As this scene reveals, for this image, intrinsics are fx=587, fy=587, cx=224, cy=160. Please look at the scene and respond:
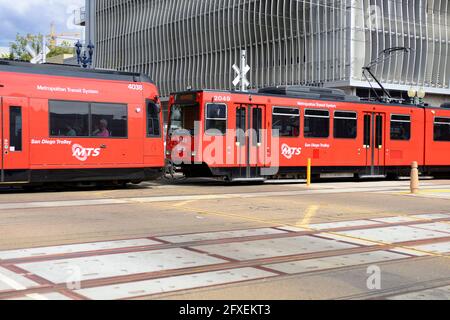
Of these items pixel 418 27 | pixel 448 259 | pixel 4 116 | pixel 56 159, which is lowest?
pixel 448 259

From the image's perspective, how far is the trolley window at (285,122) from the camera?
21812mm

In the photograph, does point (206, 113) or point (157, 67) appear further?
point (157, 67)

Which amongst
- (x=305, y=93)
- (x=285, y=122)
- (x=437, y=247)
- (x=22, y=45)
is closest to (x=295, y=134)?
(x=285, y=122)

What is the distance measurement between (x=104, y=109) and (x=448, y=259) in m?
12.1

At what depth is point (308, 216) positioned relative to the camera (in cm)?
1241

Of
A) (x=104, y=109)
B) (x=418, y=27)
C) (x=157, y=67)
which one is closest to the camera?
(x=104, y=109)

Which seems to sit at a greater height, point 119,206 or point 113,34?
point 113,34

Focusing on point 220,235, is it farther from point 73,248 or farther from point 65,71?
point 65,71

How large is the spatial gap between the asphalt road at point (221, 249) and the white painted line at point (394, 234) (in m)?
0.02

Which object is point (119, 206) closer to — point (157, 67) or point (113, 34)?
point (157, 67)

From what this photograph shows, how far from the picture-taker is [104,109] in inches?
701

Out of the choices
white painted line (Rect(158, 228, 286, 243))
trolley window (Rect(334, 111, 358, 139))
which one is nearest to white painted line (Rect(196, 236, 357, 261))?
white painted line (Rect(158, 228, 286, 243))

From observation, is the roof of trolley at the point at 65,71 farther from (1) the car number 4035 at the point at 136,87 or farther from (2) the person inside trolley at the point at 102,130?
(2) the person inside trolley at the point at 102,130
